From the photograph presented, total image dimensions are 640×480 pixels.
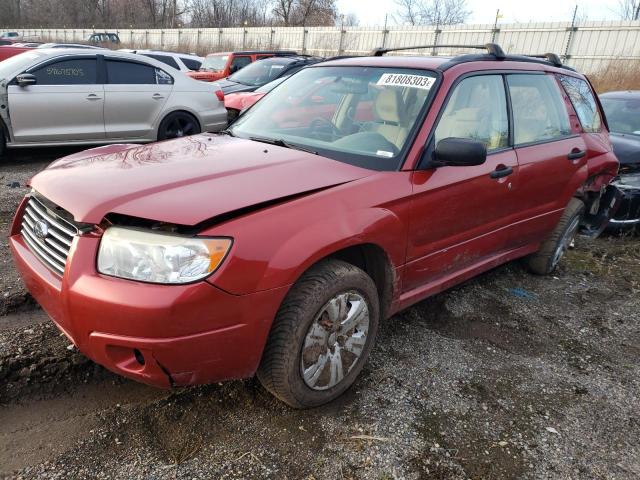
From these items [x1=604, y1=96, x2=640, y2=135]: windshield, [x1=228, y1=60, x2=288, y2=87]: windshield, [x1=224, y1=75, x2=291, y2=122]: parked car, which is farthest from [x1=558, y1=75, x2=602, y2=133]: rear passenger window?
[x1=228, y1=60, x2=288, y2=87]: windshield

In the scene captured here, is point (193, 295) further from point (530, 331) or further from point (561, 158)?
point (561, 158)

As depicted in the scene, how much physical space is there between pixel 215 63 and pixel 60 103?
812cm

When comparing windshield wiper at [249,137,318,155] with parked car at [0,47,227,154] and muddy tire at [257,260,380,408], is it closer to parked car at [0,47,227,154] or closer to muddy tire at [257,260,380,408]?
muddy tire at [257,260,380,408]

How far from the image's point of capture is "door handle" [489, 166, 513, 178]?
10.5ft

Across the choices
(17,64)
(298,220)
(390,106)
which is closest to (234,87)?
(17,64)

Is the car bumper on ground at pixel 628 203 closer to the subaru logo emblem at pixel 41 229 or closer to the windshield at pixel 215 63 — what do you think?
the subaru logo emblem at pixel 41 229

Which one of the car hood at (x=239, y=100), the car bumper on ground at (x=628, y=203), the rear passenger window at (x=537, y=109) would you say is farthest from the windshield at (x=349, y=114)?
the car hood at (x=239, y=100)

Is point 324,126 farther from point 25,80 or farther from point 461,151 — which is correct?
point 25,80

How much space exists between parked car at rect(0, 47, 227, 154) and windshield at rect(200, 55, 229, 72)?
6157 millimetres

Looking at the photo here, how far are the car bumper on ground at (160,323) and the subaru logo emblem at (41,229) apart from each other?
28 cm

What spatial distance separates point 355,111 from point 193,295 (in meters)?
1.76

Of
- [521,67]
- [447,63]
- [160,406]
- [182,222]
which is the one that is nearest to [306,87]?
[447,63]

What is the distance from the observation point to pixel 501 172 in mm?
3256

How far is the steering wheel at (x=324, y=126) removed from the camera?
3.09 meters
